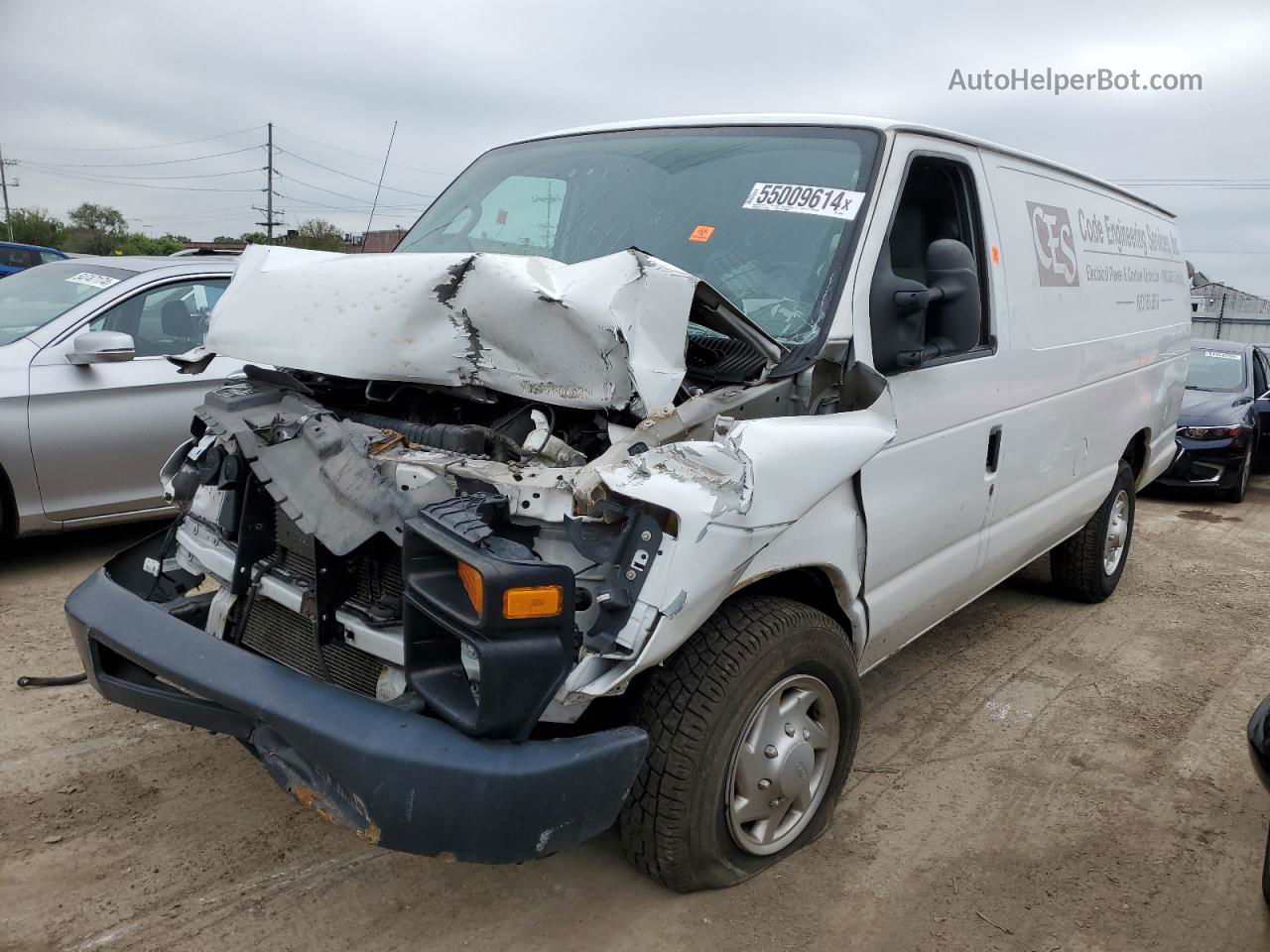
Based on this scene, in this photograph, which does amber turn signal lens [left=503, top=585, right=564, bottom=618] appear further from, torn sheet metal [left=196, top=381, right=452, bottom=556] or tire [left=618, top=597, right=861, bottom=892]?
tire [left=618, top=597, right=861, bottom=892]

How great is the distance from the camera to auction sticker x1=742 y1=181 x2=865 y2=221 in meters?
3.07

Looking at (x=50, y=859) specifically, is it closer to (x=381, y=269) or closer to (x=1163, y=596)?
(x=381, y=269)

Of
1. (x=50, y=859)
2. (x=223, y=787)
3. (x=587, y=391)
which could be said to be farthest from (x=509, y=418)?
(x=50, y=859)

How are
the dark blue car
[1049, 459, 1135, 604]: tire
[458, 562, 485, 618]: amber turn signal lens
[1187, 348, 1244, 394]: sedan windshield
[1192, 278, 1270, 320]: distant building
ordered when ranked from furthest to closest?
[1192, 278, 1270, 320]: distant building < the dark blue car < [1187, 348, 1244, 394]: sedan windshield < [1049, 459, 1135, 604]: tire < [458, 562, 485, 618]: amber turn signal lens

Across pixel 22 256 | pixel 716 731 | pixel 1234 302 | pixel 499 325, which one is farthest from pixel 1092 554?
pixel 1234 302

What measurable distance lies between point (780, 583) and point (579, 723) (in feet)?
2.43

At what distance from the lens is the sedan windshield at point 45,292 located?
16.8 feet

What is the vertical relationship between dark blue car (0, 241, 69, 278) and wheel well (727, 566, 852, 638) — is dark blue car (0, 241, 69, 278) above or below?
above

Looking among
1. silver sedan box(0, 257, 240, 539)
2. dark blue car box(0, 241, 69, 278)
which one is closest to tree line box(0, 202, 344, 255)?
dark blue car box(0, 241, 69, 278)

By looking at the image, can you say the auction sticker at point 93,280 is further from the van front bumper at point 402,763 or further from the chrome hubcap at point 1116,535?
the chrome hubcap at point 1116,535

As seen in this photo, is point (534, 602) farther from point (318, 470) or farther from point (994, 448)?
point (994, 448)

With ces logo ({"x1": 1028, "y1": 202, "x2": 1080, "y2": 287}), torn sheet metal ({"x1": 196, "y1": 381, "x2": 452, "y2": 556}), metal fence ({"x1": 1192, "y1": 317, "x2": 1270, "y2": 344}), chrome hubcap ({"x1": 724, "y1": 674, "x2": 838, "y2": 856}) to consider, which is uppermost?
ces logo ({"x1": 1028, "y1": 202, "x2": 1080, "y2": 287})

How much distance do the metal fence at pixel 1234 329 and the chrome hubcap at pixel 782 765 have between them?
24.2 m

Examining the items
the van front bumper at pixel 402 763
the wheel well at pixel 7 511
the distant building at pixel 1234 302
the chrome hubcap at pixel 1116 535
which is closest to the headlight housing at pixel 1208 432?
the chrome hubcap at pixel 1116 535
